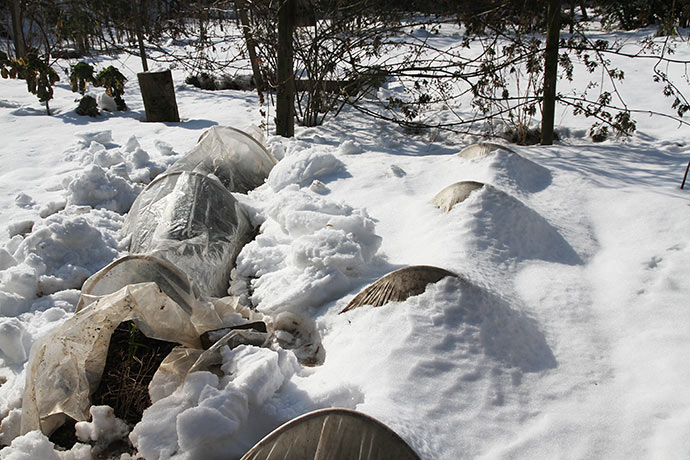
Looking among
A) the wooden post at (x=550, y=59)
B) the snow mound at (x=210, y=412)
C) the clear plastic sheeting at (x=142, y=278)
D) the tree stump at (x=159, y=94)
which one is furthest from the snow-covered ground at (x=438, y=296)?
the tree stump at (x=159, y=94)

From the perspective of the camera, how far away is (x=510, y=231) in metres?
2.59

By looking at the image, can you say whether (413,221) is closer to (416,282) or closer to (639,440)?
(416,282)

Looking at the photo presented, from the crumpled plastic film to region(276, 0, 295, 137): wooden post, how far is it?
3.66m

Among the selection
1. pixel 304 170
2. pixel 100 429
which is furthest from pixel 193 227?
pixel 304 170

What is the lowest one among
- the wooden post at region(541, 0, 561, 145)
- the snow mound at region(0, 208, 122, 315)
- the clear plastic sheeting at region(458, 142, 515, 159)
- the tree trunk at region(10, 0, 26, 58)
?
the snow mound at region(0, 208, 122, 315)

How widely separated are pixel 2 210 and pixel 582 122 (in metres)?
5.76

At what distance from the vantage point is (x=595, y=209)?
2898 millimetres

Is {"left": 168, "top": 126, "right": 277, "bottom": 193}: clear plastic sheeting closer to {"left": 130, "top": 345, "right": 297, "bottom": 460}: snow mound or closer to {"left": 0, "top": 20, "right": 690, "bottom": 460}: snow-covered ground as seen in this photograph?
{"left": 0, "top": 20, "right": 690, "bottom": 460}: snow-covered ground

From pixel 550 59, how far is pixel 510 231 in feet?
8.04

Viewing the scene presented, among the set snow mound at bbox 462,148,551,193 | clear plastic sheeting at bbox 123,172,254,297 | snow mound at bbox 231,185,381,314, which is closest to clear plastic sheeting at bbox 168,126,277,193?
clear plastic sheeting at bbox 123,172,254,297

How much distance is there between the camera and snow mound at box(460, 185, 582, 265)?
2.46m

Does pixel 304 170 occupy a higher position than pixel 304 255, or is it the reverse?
pixel 304 170

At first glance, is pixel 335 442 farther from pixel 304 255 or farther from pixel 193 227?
pixel 193 227

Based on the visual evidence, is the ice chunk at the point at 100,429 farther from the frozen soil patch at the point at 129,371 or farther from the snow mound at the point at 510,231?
the snow mound at the point at 510,231
